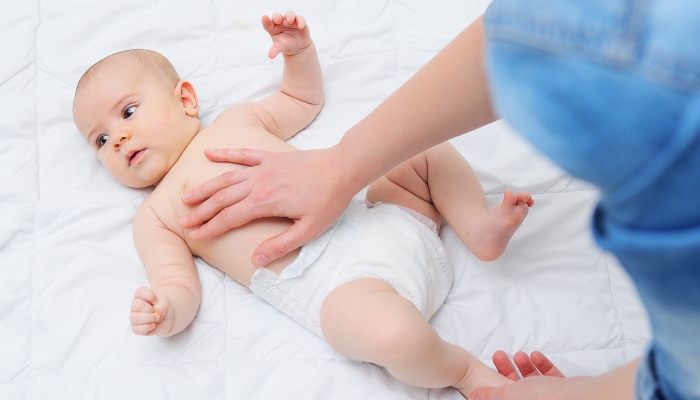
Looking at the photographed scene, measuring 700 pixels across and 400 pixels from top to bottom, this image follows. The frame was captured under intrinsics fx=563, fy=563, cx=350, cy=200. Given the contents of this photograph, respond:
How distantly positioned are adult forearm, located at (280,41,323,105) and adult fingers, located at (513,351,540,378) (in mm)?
681

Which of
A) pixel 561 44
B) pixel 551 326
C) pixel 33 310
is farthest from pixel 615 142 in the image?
pixel 33 310

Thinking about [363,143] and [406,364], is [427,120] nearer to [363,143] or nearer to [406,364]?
[363,143]

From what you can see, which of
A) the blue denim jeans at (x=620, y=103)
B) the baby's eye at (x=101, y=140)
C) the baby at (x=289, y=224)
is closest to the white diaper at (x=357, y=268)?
the baby at (x=289, y=224)

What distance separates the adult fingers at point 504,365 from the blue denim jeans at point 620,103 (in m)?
0.65

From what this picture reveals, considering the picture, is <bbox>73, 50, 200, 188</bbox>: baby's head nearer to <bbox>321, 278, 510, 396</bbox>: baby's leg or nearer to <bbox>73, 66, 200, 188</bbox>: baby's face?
<bbox>73, 66, 200, 188</bbox>: baby's face

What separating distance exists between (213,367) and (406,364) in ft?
1.18

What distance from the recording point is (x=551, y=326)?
1.02 meters

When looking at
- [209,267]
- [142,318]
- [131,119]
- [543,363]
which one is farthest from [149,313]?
[543,363]

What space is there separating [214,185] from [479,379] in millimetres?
571

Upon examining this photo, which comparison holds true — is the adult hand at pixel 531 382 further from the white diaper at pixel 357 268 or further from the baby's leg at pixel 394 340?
the white diaper at pixel 357 268

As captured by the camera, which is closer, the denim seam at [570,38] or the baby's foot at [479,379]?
the denim seam at [570,38]

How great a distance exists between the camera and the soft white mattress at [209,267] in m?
0.99

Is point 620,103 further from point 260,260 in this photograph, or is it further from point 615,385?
point 260,260

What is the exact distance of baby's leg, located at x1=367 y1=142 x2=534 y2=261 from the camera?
1.01 metres
